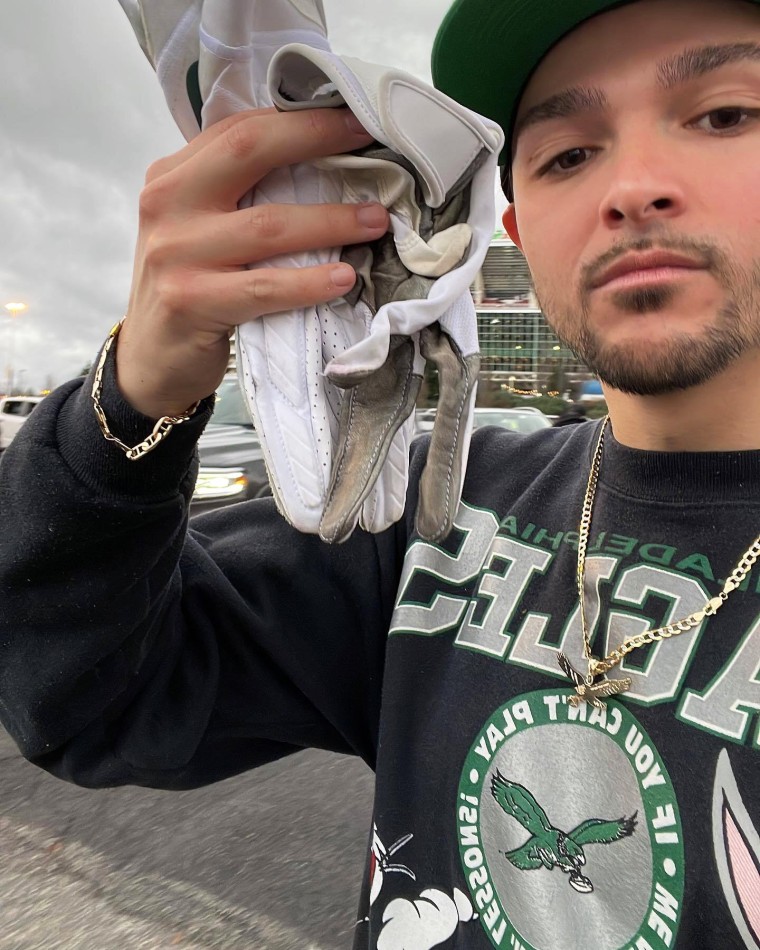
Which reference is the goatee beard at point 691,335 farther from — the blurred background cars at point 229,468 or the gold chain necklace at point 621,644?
the blurred background cars at point 229,468

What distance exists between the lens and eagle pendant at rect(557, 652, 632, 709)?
3.51 ft

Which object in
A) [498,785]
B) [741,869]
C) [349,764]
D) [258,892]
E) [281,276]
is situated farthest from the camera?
[349,764]

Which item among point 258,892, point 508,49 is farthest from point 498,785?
point 258,892

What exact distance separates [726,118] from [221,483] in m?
5.62

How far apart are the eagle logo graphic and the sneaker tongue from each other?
3.10 feet

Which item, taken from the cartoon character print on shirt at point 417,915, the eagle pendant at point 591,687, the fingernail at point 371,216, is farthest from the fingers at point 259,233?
the cartoon character print on shirt at point 417,915

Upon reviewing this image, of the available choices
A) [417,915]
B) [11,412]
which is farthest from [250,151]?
[11,412]

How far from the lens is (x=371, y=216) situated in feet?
3.43

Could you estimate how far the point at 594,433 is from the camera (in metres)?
1.49

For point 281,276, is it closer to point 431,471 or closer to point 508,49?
point 431,471

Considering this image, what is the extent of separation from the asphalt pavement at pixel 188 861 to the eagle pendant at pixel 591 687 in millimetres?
1653

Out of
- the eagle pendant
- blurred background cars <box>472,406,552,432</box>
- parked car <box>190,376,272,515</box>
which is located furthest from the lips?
blurred background cars <box>472,406,552,432</box>

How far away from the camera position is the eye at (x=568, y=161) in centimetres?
126

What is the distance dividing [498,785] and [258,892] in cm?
174
